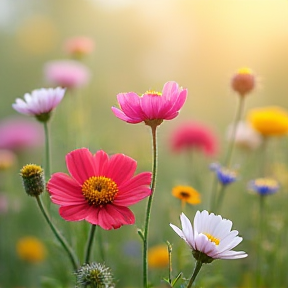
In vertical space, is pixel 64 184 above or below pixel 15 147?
below

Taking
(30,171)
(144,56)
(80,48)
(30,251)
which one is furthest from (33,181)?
(144,56)

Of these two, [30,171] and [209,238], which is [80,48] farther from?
[209,238]

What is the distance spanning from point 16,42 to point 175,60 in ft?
2.49

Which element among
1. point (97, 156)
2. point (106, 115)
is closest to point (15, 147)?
point (106, 115)

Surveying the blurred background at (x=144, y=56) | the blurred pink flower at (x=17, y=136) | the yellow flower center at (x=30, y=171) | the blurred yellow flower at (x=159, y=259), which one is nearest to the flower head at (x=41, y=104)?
the yellow flower center at (x=30, y=171)

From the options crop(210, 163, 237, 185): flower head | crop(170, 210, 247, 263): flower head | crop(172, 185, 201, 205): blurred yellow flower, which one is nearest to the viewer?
crop(170, 210, 247, 263): flower head

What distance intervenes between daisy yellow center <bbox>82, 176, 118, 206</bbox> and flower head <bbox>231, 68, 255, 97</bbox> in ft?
1.03

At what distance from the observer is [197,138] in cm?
136

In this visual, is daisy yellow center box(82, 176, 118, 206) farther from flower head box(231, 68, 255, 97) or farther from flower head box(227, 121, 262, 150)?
flower head box(227, 121, 262, 150)

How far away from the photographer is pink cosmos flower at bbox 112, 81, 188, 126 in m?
0.57

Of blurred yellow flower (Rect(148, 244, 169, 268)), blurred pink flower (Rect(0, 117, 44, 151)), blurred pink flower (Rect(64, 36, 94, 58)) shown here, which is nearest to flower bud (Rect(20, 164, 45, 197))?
blurred yellow flower (Rect(148, 244, 169, 268))

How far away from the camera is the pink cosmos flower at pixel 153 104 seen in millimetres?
568

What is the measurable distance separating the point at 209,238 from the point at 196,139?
821 millimetres

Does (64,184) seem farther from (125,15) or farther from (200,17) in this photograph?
(125,15)
